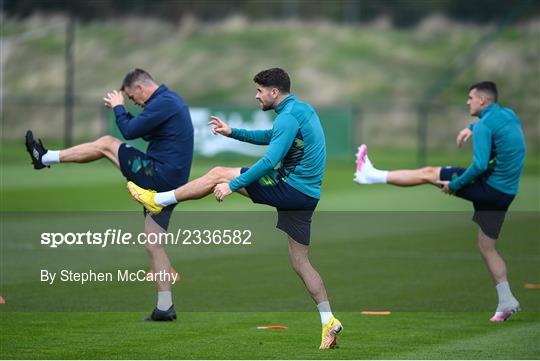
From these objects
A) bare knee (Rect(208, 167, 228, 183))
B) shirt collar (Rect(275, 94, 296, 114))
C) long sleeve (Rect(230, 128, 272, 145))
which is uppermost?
shirt collar (Rect(275, 94, 296, 114))

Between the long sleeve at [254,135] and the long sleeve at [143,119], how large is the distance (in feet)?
4.10

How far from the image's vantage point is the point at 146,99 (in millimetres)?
12484

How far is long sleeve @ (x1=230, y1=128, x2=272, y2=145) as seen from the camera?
11234 mm

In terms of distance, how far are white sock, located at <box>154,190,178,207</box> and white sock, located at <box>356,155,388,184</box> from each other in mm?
3360

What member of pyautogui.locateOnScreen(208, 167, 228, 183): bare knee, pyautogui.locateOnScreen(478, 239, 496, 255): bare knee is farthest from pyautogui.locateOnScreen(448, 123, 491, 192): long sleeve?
→ pyautogui.locateOnScreen(208, 167, 228, 183): bare knee

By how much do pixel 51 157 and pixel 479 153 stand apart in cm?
438

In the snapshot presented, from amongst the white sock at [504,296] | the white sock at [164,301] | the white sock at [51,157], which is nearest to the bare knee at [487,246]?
the white sock at [504,296]

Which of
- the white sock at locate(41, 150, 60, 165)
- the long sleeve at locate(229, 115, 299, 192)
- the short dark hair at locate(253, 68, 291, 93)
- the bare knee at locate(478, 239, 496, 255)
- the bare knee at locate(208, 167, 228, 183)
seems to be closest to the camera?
the long sleeve at locate(229, 115, 299, 192)

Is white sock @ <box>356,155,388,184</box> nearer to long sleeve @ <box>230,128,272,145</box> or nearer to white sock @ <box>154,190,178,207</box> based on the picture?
long sleeve @ <box>230,128,272,145</box>

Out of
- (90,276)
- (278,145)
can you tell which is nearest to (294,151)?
(278,145)

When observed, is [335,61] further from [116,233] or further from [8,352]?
[8,352]

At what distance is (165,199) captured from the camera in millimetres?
11383

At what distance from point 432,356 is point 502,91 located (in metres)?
36.3

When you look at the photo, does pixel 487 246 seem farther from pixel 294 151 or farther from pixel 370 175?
pixel 294 151
